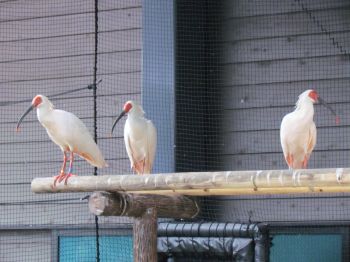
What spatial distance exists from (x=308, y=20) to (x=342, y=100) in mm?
620

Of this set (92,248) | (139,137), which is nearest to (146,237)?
(139,137)

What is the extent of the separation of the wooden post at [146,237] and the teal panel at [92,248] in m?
2.05

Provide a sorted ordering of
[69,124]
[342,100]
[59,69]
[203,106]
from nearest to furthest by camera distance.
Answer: [69,124]
[342,100]
[203,106]
[59,69]

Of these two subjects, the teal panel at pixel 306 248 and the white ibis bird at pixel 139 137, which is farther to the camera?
the teal panel at pixel 306 248

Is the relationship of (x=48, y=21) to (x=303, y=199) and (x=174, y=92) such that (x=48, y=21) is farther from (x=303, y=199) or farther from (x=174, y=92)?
(x=303, y=199)

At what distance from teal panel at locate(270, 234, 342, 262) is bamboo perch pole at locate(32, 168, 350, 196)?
1745mm

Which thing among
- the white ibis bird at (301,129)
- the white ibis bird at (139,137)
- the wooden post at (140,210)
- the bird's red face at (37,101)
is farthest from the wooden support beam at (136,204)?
the bird's red face at (37,101)

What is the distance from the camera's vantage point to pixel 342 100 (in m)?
5.43

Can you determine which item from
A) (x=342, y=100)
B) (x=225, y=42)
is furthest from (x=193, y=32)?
(x=342, y=100)

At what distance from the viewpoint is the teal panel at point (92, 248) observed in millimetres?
5797

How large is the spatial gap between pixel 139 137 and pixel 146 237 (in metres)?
1.38

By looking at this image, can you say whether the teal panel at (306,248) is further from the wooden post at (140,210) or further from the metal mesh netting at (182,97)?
the wooden post at (140,210)

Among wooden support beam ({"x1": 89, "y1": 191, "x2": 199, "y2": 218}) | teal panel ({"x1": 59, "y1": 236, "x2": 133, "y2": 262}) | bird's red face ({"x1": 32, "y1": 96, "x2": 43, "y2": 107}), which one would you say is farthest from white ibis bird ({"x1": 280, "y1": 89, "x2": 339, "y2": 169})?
teal panel ({"x1": 59, "y1": 236, "x2": 133, "y2": 262})

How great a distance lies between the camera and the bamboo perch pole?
130 inches
